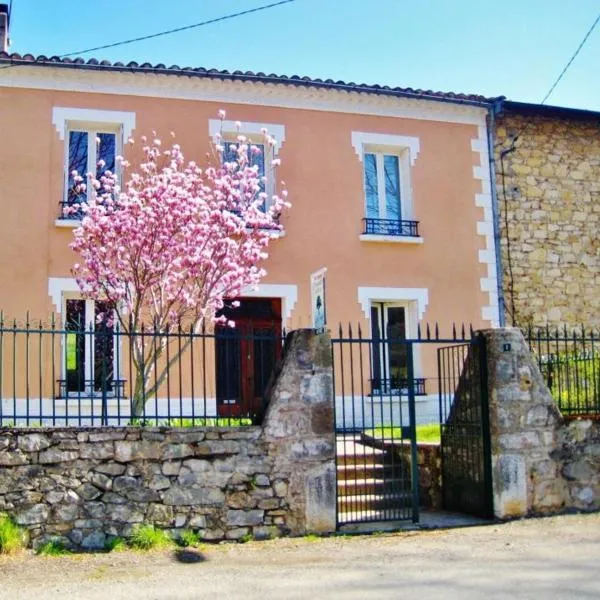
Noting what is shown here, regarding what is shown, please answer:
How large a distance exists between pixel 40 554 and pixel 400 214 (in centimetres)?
940

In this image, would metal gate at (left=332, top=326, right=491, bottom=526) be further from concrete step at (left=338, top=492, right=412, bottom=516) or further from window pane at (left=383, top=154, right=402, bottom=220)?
window pane at (left=383, top=154, right=402, bottom=220)

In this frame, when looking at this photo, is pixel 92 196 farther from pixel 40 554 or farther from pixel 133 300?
pixel 40 554

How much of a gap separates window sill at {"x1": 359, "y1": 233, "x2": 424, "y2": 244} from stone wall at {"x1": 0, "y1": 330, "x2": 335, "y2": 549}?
6.04 m

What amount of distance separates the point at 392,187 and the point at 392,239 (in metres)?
1.19

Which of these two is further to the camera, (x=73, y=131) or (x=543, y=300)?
(x=543, y=300)

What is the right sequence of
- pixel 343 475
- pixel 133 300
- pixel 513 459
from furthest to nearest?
pixel 133 300 < pixel 343 475 < pixel 513 459

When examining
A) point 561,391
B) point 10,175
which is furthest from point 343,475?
point 10,175

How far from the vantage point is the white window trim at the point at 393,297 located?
14070 mm

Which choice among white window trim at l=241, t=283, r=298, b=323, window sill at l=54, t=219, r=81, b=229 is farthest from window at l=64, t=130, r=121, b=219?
white window trim at l=241, t=283, r=298, b=323

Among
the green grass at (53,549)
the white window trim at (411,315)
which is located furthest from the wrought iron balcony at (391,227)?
the green grass at (53,549)

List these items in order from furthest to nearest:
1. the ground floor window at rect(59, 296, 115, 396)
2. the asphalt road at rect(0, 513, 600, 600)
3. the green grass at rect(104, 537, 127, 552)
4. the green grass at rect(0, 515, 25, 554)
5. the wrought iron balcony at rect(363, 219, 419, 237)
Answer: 1. the wrought iron balcony at rect(363, 219, 419, 237)
2. the ground floor window at rect(59, 296, 115, 396)
3. the green grass at rect(104, 537, 127, 552)
4. the green grass at rect(0, 515, 25, 554)
5. the asphalt road at rect(0, 513, 600, 600)

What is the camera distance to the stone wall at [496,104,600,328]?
48.5ft

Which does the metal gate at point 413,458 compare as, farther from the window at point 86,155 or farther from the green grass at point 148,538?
the window at point 86,155

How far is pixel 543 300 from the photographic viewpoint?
48.4 ft
